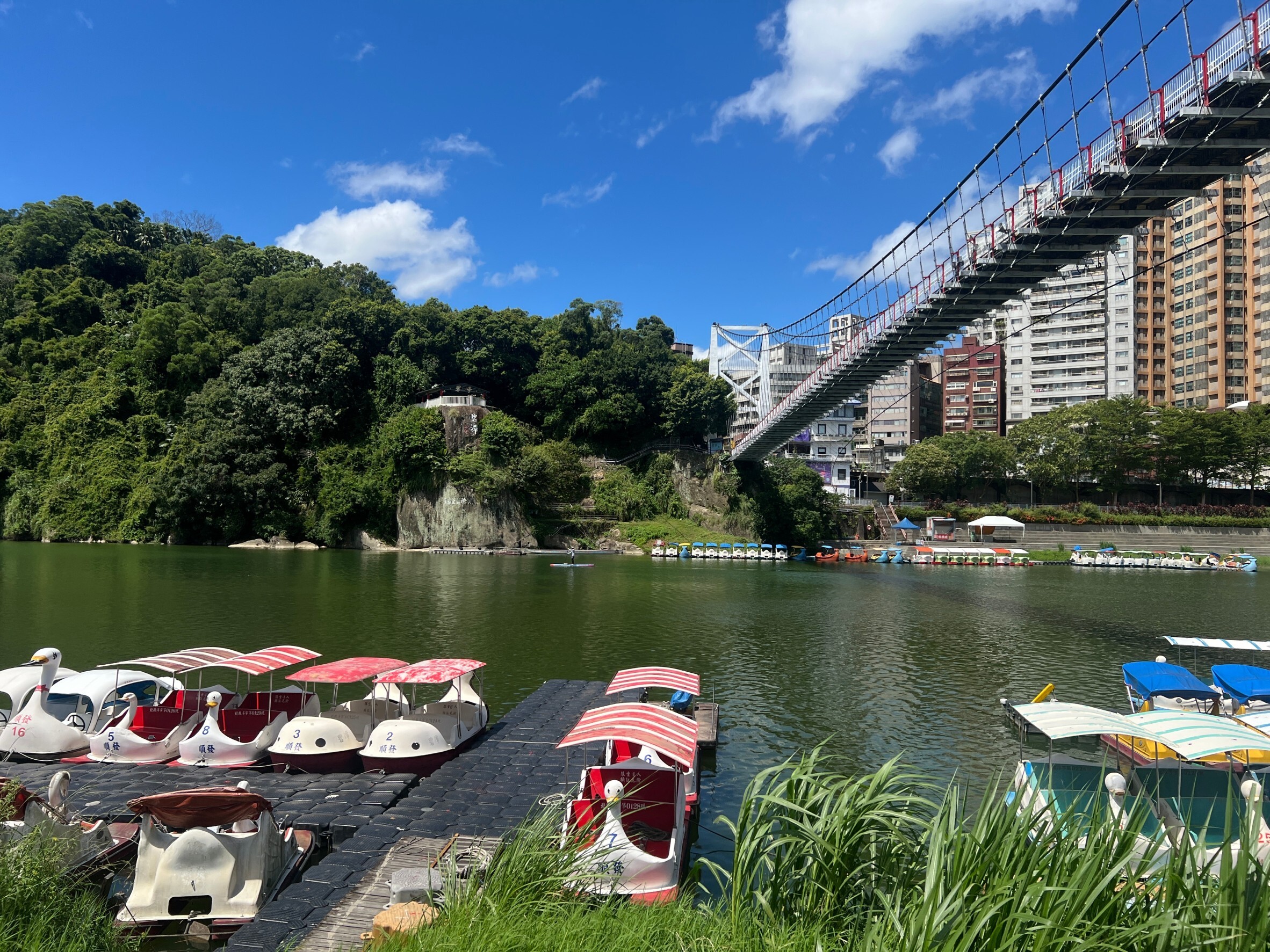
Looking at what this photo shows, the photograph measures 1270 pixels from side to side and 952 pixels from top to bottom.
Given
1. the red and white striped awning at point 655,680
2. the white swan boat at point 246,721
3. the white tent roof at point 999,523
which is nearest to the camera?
the white swan boat at point 246,721

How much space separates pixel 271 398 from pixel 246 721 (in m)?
43.6

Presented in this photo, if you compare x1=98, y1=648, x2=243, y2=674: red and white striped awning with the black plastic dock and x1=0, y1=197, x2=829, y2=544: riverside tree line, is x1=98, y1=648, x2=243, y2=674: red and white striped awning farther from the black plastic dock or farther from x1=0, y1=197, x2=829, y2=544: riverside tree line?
x1=0, y1=197, x2=829, y2=544: riverside tree line

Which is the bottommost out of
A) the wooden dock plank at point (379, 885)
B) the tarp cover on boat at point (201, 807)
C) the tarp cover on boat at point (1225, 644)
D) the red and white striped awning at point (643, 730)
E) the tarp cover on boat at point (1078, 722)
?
the wooden dock plank at point (379, 885)

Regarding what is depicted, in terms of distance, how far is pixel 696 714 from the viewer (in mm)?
12828

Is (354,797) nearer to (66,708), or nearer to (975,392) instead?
(66,708)

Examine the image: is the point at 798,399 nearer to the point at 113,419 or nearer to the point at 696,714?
the point at 696,714

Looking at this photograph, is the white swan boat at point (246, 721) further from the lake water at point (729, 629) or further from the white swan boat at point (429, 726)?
the lake water at point (729, 629)

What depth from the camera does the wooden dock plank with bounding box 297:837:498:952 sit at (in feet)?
19.0

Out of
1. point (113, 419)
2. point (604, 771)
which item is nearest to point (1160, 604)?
point (604, 771)

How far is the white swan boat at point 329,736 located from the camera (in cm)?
1030

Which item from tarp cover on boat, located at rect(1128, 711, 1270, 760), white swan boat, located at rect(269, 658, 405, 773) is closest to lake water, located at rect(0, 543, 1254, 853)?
white swan boat, located at rect(269, 658, 405, 773)

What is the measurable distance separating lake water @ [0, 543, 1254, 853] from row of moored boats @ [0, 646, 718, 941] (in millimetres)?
1475

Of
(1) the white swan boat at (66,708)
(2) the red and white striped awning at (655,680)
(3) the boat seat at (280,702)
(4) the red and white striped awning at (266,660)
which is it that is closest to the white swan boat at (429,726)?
(3) the boat seat at (280,702)

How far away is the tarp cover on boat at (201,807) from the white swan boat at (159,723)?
4.25 meters
